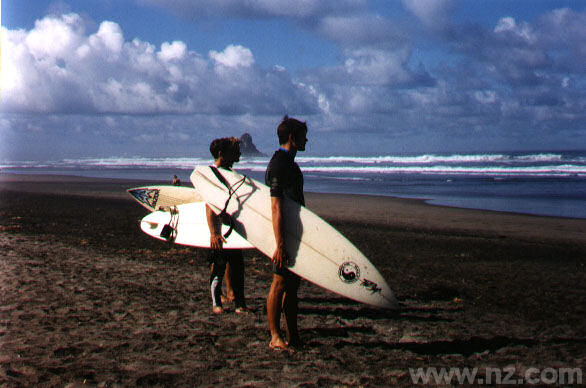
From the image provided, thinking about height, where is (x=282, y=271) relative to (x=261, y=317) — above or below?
above

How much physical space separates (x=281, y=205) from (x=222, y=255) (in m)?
1.41

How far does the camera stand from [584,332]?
174 inches

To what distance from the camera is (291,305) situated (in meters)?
3.62

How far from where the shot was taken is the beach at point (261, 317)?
3379mm

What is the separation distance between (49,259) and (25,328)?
3.08 metres

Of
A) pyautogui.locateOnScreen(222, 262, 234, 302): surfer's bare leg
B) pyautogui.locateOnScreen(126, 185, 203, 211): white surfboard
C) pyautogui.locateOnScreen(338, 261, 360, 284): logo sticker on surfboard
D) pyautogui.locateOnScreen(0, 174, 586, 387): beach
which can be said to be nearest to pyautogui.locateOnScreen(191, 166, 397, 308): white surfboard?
pyautogui.locateOnScreen(338, 261, 360, 284): logo sticker on surfboard

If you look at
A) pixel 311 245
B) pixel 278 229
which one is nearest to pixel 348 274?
pixel 311 245

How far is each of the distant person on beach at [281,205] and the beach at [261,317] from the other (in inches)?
8.9

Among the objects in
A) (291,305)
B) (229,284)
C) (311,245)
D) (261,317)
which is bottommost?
(261,317)

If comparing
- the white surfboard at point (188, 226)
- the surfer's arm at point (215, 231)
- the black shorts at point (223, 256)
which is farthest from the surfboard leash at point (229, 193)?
the white surfboard at point (188, 226)

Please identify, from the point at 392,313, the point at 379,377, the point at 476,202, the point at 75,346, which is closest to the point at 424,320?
the point at 392,313

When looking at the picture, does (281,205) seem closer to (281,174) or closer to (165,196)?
(281,174)

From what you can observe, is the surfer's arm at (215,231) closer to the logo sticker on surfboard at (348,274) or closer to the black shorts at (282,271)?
the black shorts at (282,271)

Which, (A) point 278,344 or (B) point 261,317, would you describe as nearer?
(A) point 278,344
